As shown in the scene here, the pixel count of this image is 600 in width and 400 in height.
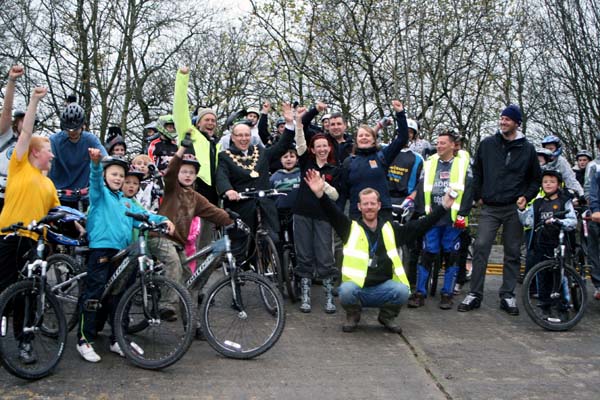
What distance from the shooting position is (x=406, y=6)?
21609 mm

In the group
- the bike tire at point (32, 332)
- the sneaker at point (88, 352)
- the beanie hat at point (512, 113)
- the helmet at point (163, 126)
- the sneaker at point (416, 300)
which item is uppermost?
the beanie hat at point (512, 113)

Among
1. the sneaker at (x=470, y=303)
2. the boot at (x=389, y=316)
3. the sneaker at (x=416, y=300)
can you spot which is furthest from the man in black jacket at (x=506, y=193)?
the boot at (x=389, y=316)

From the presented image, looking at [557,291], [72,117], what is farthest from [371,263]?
[72,117]

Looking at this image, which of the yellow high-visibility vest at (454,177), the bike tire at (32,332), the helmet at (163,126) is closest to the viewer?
the bike tire at (32,332)

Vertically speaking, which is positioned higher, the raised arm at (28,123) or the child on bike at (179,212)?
the raised arm at (28,123)

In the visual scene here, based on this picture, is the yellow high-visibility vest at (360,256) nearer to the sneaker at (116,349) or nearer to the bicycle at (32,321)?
the sneaker at (116,349)

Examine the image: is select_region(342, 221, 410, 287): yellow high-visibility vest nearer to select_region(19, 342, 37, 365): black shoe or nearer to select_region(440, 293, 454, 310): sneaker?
select_region(440, 293, 454, 310): sneaker

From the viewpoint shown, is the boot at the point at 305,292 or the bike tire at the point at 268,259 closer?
the bike tire at the point at 268,259

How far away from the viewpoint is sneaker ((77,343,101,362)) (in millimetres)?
5867

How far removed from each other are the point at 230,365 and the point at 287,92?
18.9 metres

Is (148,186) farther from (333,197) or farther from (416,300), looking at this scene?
(416,300)

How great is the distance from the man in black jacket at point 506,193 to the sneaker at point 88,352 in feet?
13.5

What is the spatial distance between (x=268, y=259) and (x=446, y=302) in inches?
83.4

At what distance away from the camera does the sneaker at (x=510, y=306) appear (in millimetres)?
7980
